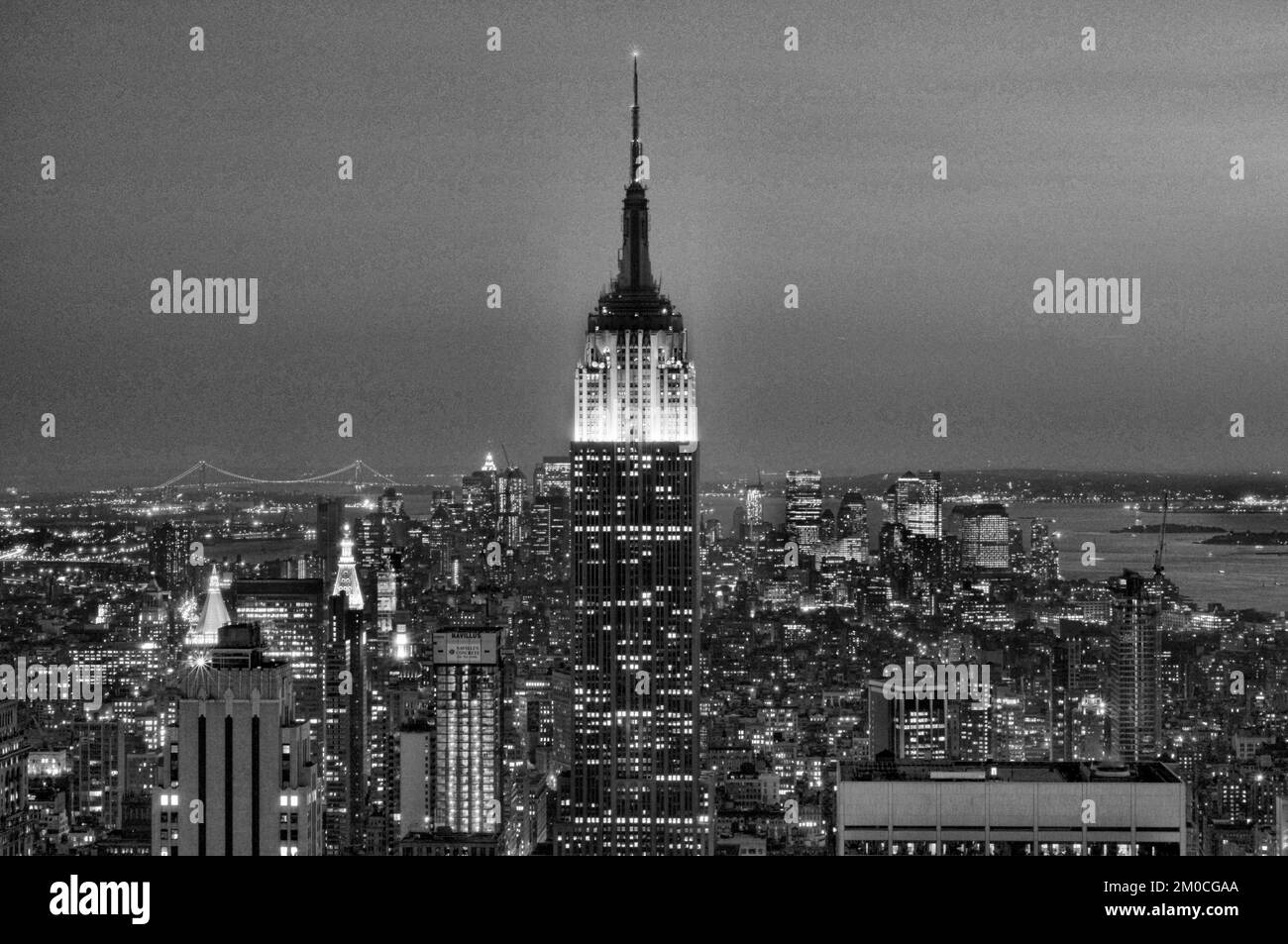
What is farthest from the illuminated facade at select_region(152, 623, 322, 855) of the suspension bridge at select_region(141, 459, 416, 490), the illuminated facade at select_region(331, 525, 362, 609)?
the suspension bridge at select_region(141, 459, 416, 490)

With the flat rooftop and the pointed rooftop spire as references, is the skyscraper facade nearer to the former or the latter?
the flat rooftop

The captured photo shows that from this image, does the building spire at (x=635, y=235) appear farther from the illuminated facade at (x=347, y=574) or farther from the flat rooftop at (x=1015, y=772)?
the flat rooftop at (x=1015, y=772)

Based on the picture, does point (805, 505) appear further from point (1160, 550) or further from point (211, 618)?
point (211, 618)

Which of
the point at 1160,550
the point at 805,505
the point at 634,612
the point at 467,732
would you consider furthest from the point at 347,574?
the point at 634,612
